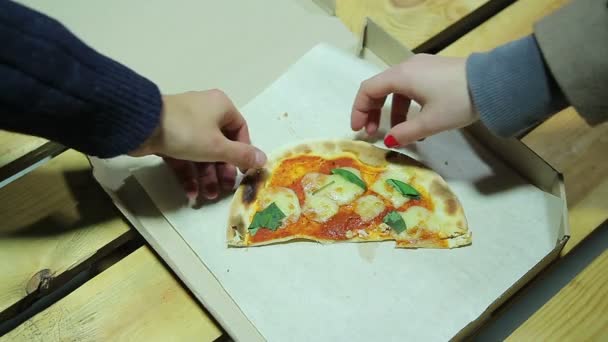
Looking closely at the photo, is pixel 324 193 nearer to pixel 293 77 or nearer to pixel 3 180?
pixel 293 77

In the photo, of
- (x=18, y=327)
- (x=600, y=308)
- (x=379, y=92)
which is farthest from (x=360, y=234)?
(x=18, y=327)

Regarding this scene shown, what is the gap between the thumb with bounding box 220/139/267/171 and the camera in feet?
2.34

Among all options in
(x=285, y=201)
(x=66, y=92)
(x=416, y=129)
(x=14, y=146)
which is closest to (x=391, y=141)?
(x=416, y=129)

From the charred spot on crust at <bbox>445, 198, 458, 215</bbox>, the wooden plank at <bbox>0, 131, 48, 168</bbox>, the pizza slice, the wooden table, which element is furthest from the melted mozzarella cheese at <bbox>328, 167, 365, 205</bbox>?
the wooden plank at <bbox>0, 131, 48, 168</bbox>

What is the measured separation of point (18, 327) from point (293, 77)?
499 millimetres

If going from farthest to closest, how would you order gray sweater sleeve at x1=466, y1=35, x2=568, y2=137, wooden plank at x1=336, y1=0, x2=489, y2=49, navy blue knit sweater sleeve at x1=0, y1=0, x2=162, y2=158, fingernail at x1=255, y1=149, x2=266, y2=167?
wooden plank at x1=336, y1=0, x2=489, y2=49, fingernail at x1=255, y1=149, x2=266, y2=167, gray sweater sleeve at x1=466, y1=35, x2=568, y2=137, navy blue knit sweater sleeve at x1=0, y1=0, x2=162, y2=158

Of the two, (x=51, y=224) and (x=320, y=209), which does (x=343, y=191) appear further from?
(x=51, y=224)

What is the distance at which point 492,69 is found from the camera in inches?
26.7

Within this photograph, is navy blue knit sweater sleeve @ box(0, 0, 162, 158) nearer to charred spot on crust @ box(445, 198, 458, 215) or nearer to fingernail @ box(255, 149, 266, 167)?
fingernail @ box(255, 149, 266, 167)

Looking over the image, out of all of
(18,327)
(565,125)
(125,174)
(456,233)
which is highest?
(565,125)

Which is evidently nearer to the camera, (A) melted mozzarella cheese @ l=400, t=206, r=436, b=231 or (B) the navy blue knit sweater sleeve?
(B) the navy blue knit sweater sleeve

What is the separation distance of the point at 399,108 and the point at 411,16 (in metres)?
0.19

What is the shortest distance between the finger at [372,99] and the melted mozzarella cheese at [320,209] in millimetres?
119

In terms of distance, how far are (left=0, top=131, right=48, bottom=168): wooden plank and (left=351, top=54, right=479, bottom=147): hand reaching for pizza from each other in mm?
465
